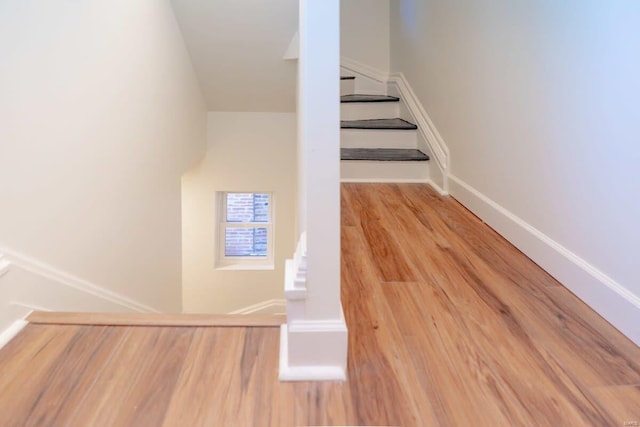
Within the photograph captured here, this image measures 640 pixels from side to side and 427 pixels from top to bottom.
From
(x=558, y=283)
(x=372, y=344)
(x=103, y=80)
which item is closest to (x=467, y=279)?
(x=558, y=283)

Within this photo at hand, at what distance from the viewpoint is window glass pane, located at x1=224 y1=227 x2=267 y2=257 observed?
4781mm

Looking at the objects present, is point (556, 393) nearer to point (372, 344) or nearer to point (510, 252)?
point (372, 344)

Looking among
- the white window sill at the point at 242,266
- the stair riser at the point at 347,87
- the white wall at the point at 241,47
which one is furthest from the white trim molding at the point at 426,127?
the white window sill at the point at 242,266

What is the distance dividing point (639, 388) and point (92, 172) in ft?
6.70

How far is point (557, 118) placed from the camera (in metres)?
1.63

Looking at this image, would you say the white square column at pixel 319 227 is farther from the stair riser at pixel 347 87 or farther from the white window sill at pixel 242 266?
the white window sill at pixel 242 266

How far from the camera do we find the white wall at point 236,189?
4312 millimetres

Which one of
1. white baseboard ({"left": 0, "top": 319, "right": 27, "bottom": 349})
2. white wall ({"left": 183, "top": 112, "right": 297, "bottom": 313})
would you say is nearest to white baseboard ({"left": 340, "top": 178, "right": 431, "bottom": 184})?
white wall ({"left": 183, "top": 112, "right": 297, "bottom": 313})

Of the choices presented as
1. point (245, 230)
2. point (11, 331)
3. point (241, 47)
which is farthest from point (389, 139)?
point (11, 331)

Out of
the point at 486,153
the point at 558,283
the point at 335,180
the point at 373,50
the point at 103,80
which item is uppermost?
the point at 373,50

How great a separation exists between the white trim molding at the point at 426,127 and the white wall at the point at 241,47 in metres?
0.95

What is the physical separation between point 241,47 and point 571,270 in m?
2.65

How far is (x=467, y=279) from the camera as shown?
5.45ft

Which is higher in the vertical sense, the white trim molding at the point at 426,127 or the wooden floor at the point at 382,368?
the white trim molding at the point at 426,127
